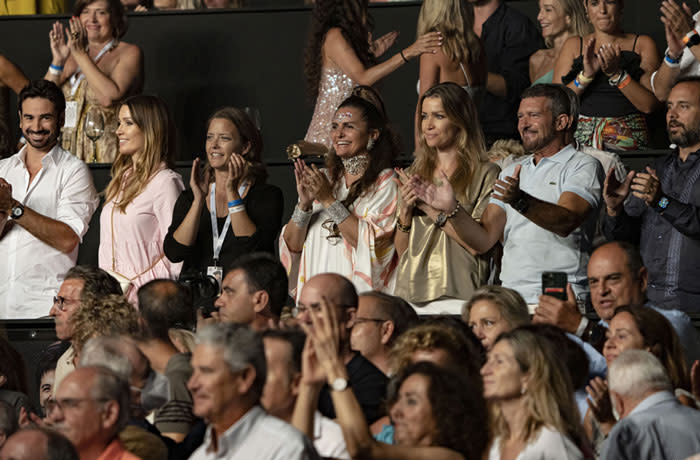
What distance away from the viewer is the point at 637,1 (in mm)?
8023

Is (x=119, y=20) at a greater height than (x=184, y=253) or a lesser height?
greater

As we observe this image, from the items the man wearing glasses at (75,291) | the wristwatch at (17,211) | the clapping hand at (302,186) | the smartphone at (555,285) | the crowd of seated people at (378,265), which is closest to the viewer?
the crowd of seated people at (378,265)

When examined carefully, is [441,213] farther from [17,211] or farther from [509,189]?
[17,211]

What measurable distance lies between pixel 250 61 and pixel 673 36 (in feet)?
9.35

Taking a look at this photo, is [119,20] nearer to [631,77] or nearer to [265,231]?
[265,231]

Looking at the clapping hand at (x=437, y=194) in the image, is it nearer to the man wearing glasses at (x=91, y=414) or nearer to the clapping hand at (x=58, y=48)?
the man wearing glasses at (x=91, y=414)

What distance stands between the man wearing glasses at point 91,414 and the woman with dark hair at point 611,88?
3592mm

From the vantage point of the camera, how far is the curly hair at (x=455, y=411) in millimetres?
3746

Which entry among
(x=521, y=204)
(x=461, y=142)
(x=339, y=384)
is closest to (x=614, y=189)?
(x=521, y=204)

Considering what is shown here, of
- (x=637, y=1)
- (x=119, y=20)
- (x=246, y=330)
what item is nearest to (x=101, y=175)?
(x=119, y=20)

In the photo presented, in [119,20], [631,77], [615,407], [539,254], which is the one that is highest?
[119,20]

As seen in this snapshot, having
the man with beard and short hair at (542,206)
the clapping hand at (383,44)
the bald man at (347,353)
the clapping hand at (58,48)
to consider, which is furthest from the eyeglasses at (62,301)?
the clapping hand at (383,44)

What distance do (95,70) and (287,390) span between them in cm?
378

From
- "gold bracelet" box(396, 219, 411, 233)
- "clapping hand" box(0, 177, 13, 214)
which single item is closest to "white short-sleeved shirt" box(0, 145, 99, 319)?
"clapping hand" box(0, 177, 13, 214)
